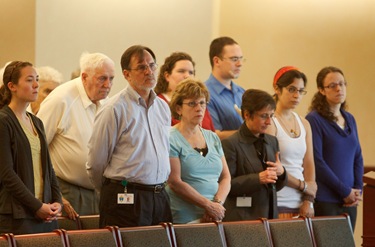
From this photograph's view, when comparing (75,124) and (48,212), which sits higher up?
(75,124)

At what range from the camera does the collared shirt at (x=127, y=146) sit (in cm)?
405

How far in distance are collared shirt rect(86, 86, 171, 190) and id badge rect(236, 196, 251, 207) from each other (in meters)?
0.58

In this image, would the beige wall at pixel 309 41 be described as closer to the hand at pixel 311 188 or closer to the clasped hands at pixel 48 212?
the hand at pixel 311 188

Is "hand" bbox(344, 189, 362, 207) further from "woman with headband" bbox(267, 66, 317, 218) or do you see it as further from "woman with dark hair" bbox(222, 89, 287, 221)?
"woman with dark hair" bbox(222, 89, 287, 221)

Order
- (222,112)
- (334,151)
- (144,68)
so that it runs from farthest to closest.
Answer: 1. (334,151)
2. (222,112)
3. (144,68)

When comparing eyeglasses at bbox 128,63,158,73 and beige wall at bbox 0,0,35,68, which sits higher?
beige wall at bbox 0,0,35,68

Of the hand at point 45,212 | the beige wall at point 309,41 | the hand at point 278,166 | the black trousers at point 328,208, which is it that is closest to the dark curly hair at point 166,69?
the hand at point 278,166

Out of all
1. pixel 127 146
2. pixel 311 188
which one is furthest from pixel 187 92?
pixel 311 188

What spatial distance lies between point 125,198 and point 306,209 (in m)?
1.43

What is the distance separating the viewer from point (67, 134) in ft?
15.1

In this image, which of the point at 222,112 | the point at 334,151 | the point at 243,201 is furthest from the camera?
the point at 334,151

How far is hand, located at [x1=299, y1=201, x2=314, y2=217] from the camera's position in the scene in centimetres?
500

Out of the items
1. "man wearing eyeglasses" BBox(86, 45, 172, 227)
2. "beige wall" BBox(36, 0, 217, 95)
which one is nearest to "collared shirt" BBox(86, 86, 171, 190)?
"man wearing eyeglasses" BBox(86, 45, 172, 227)

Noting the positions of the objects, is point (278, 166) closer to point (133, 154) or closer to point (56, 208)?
Answer: point (133, 154)
